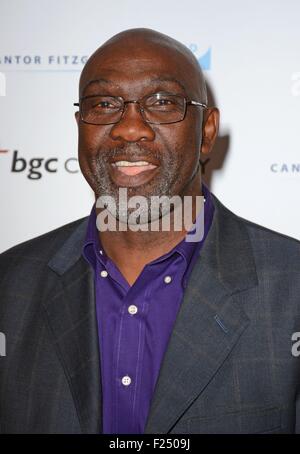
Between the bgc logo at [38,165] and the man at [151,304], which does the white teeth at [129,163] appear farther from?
the bgc logo at [38,165]

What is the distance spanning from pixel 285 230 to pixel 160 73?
66 cm

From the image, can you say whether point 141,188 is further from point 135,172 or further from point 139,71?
point 139,71

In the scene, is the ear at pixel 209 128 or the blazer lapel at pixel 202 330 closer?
the blazer lapel at pixel 202 330

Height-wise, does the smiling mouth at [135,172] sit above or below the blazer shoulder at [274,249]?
above

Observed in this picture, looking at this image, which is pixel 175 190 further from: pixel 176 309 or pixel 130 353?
pixel 130 353

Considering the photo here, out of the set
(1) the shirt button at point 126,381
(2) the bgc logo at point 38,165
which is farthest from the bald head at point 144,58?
(1) the shirt button at point 126,381

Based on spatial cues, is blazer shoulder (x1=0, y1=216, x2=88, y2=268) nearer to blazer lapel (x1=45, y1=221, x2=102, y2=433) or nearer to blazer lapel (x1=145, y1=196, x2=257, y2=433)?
blazer lapel (x1=45, y1=221, x2=102, y2=433)

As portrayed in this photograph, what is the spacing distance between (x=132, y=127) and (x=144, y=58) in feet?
0.56

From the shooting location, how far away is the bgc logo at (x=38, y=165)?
1.81 m

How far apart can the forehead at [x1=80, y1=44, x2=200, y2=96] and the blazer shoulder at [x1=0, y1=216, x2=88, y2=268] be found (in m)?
0.37

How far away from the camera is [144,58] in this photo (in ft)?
4.41

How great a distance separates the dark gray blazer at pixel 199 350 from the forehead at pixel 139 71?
330mm

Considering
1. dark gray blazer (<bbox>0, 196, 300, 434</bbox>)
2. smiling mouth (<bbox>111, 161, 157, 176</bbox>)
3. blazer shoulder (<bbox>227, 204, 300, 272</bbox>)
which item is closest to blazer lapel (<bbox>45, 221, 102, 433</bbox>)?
dark gray blazer (<bbox>0, 196, 300, 434</bbox>)

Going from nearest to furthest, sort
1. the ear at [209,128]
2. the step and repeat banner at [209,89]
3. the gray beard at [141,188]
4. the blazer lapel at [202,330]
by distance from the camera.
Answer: the blazer lapel at [202,330] < the gray beard at [141,188] < the ear at [209,128] < the step and repeat banner at [209,89]
